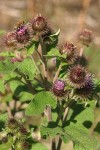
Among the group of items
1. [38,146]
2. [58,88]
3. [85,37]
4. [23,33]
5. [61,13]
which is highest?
[61,13]

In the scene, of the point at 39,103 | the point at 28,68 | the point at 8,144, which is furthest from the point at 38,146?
the point at 28,68

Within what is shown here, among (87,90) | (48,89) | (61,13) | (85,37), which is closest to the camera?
(87,90)

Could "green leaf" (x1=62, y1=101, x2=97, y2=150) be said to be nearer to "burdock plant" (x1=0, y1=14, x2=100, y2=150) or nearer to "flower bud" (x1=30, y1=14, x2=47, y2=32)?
"burdock plant" (x1=0, y1=14, x2=100, y2=150)

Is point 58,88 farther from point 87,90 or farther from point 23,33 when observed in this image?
point 23,33

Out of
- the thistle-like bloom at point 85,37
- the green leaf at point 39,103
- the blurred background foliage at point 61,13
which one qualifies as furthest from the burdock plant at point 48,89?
the blurred background foliage at point 61,13

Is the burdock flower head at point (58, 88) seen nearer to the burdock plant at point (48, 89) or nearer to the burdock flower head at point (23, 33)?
the burdock plant at point (48, 89)

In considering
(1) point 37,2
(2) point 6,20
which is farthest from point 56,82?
(2) point 6,20

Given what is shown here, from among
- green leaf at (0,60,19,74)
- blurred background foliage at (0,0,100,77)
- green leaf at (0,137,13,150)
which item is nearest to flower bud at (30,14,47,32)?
green leaf at (0,60,19,74)

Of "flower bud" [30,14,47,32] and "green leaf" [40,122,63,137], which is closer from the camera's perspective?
"green leaf" [40,122,63,137]
